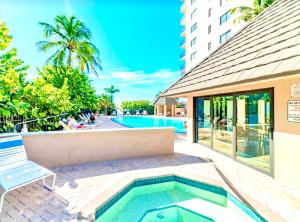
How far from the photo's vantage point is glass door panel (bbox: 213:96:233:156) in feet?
26.5

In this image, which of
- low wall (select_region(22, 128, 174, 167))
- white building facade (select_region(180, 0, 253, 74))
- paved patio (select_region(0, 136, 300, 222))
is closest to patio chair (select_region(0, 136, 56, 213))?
paved patio (select_region(0, 136, 300, 222))

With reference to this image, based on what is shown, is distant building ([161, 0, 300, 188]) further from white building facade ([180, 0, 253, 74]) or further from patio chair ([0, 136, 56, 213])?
white building facade ([180, 0, 253, 74])

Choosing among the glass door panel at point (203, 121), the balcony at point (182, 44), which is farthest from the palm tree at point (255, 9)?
the balcony at point (182, 44)

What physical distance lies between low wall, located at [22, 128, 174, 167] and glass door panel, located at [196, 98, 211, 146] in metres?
2.07

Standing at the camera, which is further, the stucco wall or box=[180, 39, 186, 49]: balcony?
box=[180, 39, 186, 49]: balcony

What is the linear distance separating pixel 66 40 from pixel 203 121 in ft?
53.7

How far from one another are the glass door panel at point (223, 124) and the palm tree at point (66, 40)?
607 inches

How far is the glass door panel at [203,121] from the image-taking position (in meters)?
9.70

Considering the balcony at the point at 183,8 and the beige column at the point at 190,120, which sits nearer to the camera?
the beige column at the point at 190,120

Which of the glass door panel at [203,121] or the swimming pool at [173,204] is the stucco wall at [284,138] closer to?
the swimming pool at [173,204]

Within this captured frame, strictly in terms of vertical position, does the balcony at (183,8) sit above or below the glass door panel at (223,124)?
above

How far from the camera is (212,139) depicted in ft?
30.7

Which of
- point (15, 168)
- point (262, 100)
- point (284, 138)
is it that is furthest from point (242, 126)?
Answer: point (15, 168)

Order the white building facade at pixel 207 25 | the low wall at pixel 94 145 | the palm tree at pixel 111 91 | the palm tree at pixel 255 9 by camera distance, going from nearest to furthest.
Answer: the low wall at pixel 94 145 < the palm tree at pixel 255 9 < the white building facade at pixel 207 25 < the palm tree at pixel 111 91
